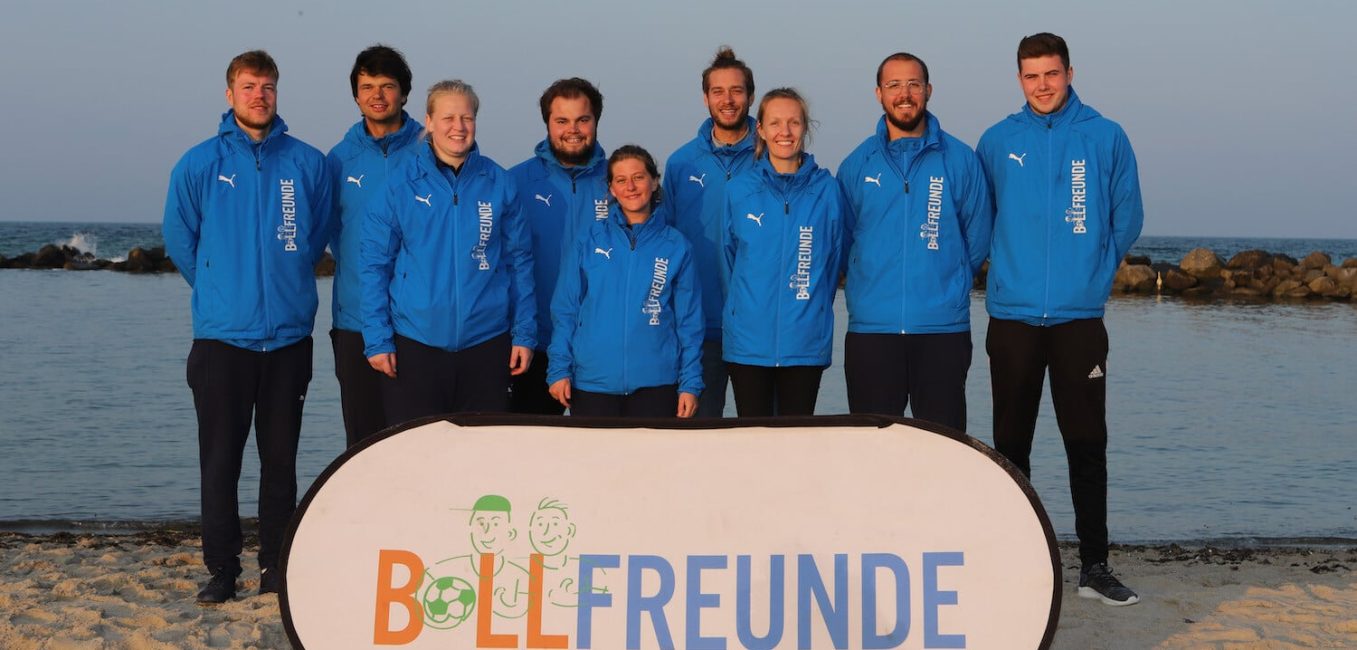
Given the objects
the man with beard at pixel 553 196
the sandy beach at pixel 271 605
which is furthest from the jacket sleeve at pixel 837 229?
the sandy beach at pixel 271 605

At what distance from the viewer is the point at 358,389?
4895 mm

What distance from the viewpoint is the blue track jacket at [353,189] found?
193 inches

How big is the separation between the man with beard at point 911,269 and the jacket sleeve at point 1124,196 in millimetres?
560

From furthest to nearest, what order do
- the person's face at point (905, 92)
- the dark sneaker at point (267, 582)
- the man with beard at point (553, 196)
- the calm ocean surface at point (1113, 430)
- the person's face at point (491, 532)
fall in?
the calm ocean surface at point (1113, 430) → the man with beard at point (553, 196) → the dark sneaker at point (267, 582) → the person's face at point (905, 92) → the person's face at point (491, 532)

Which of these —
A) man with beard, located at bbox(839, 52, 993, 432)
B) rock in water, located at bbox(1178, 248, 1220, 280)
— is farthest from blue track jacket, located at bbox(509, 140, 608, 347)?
rock in water, located at bbox(1178, 248, 1220, 280)

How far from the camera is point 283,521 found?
4.80m

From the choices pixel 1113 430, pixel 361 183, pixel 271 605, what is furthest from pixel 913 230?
pixel 1113 430

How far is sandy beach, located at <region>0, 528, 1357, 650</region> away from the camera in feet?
14.4

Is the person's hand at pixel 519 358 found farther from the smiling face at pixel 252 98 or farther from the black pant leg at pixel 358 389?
the smiling face at pixel 252 98

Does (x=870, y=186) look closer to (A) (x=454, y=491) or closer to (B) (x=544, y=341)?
(B) (x=544, y=341)

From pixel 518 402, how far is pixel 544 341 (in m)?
0.29

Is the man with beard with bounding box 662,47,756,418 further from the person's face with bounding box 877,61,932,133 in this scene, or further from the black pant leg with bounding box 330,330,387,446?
the black pant leg with bounding box 330,330,387,446

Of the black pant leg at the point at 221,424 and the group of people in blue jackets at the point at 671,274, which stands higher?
the group of people in blue jackets at the point at 671,274

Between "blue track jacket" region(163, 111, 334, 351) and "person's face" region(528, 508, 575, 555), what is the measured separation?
1.65 m
